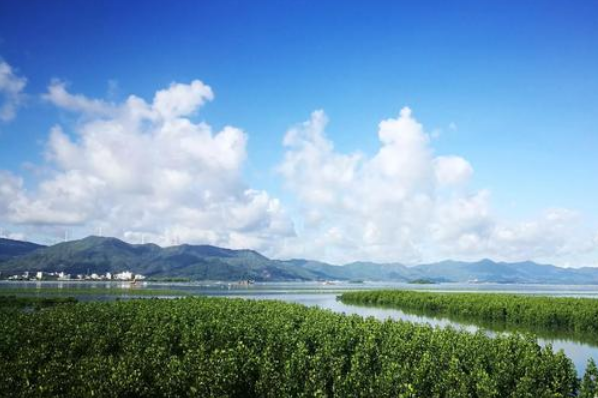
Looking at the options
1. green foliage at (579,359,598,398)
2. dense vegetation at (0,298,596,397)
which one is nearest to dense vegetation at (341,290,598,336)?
dense vegetation at (0,298,596,397)

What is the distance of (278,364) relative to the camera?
34.2 m

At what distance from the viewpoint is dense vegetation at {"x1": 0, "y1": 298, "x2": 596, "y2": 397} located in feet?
87.6

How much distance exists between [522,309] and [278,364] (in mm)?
65618

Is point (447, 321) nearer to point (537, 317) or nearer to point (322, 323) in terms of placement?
point (537, 317)

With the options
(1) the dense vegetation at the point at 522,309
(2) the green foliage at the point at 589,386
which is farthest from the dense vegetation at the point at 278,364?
(1) the dense vegetation at the point at 522,309

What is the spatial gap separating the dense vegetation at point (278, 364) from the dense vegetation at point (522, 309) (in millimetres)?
42371

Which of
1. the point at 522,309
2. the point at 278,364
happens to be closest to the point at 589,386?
the point at 278,364

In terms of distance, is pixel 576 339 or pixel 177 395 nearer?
pixel 177 395

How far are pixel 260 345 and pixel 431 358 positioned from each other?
49.6 ft

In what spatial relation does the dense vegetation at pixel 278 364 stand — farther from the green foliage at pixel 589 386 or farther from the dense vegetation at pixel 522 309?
the dense vegetation at pixel 522 309

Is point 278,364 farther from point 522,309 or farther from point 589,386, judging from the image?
point 522,309

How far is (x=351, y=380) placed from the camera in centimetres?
2809

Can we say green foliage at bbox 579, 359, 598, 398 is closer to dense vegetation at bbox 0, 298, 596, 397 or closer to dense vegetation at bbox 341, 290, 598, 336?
dense vegetation at bbox 0, 298, 596, 397

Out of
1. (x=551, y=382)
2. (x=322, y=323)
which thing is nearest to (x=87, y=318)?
(x=322, y=323)
